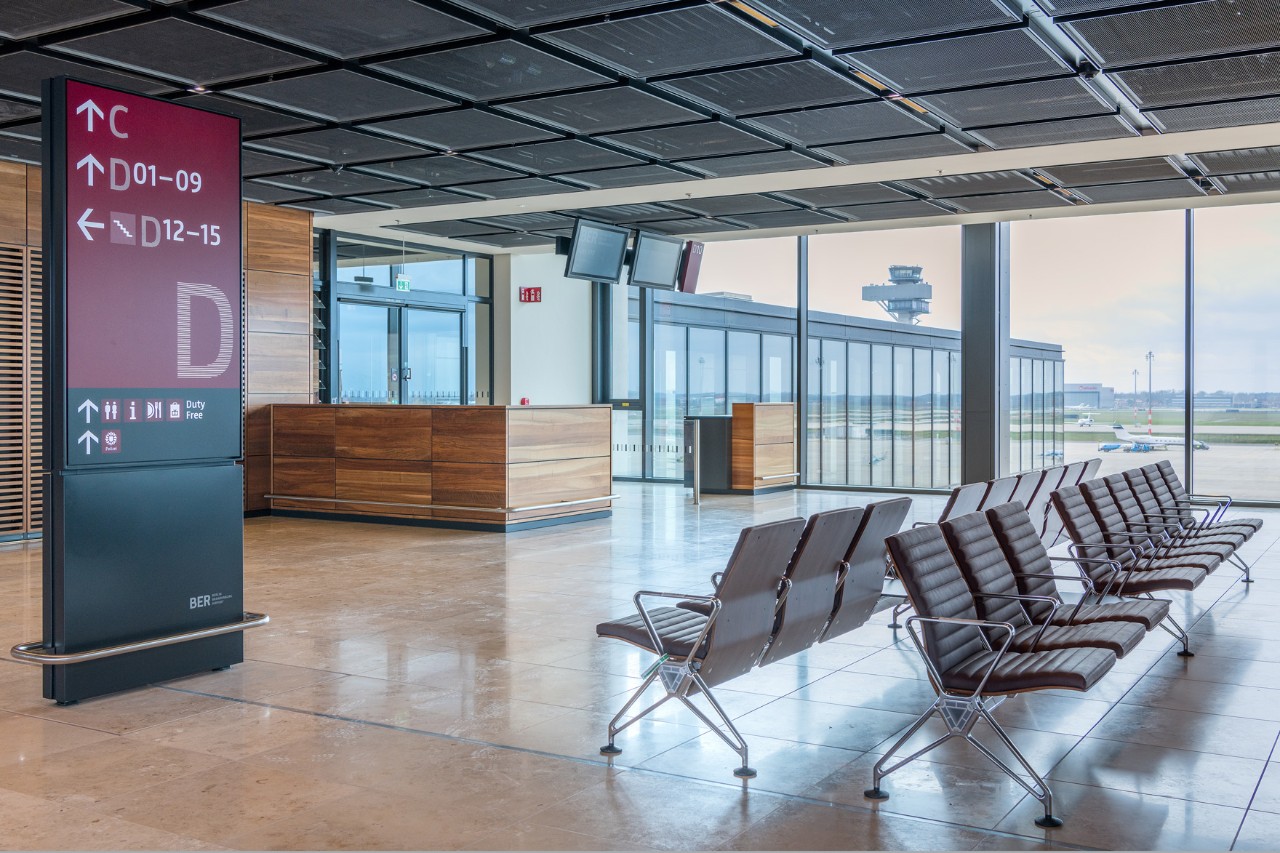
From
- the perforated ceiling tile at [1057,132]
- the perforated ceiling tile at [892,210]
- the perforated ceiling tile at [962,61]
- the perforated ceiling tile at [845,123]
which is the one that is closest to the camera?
the perforated ceiling tile at [962,61]

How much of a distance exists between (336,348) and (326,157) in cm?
479

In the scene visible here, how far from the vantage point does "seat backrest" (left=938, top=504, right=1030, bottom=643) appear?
4.54m

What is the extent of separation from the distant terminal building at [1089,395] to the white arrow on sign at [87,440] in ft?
41.6

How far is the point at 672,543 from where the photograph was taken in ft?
34.3

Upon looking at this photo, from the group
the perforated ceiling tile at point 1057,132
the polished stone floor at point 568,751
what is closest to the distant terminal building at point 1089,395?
the perforated ceiling tile at point 1057,132

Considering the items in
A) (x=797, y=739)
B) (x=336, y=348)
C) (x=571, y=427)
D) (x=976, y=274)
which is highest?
(x=976, y=274)

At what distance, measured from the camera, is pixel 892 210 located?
13.2 meters

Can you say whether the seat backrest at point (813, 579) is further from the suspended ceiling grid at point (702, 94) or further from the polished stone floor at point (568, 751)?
the suspended ceiling grid at point (702, 94)

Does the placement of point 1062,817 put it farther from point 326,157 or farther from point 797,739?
point 326,157

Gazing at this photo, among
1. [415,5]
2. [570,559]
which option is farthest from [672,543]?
[415,5]

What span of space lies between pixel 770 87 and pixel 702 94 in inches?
19.7

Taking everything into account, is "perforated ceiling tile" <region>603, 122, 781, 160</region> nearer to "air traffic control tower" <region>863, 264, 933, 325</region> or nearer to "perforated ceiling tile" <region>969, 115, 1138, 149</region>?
"perforated ceiling tile" <region>969, 115, 1138, 149</region>

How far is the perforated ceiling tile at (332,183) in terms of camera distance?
1116cm

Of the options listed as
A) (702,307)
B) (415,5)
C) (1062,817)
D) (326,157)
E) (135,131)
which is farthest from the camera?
(702,307)
